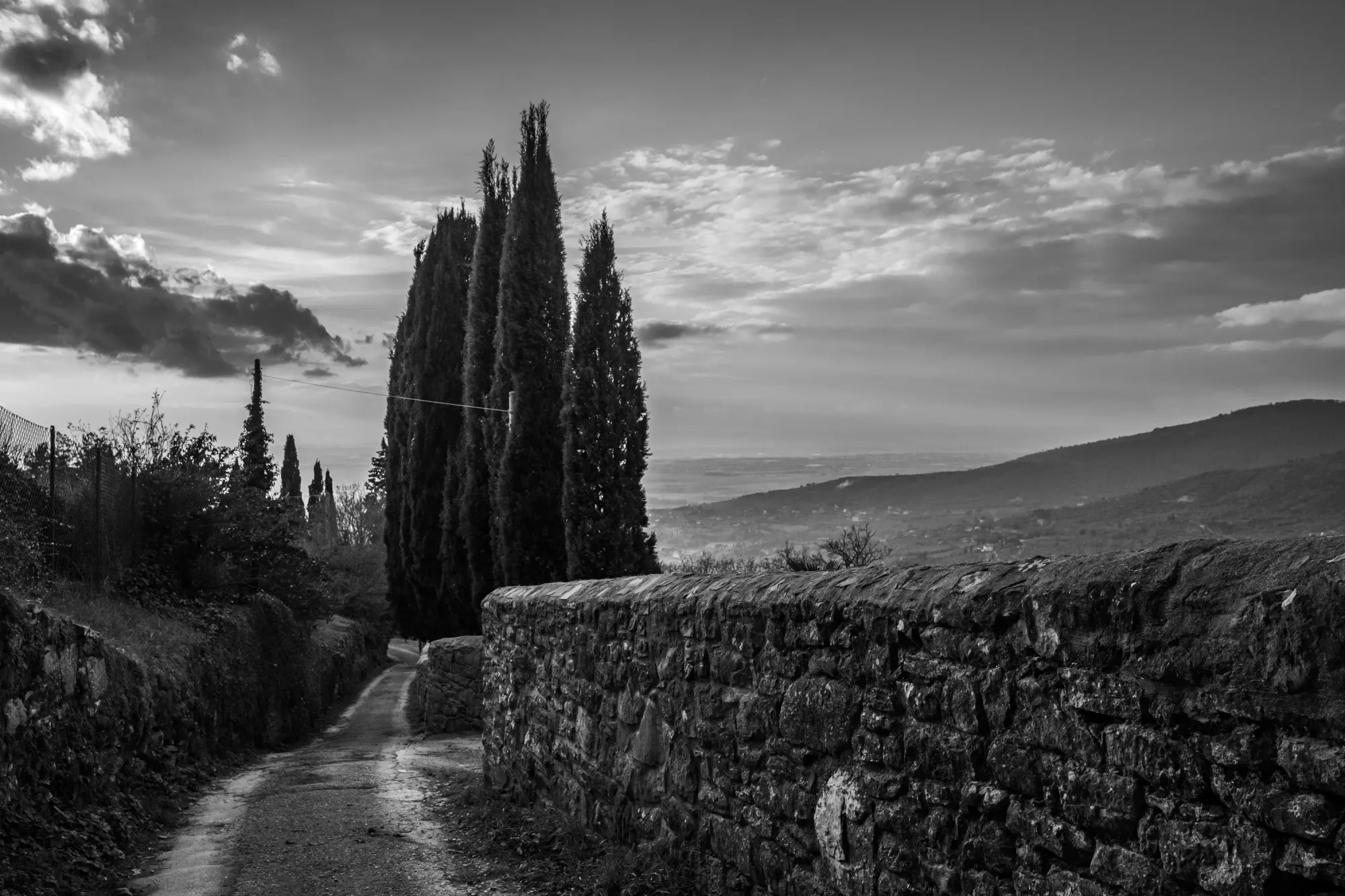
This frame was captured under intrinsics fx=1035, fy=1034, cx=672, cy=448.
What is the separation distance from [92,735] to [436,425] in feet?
65.7

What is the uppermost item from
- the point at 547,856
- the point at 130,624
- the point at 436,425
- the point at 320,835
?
the point at 436,425

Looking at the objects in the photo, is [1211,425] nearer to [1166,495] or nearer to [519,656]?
[1166,495]

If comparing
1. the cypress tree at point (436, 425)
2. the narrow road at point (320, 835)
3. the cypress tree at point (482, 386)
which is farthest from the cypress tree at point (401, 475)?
the narrow road at point (320, 835)

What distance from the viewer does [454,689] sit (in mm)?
18188

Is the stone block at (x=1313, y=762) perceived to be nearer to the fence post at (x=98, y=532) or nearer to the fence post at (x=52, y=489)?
the fence post at (x=52, y=489)

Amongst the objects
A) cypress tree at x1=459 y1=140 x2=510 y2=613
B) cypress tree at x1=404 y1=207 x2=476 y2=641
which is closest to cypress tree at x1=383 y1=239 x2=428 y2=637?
cypress tree at x1=404 y1=207 x2=476 y2=641

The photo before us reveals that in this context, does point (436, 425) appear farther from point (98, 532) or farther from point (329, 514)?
point (329, 514)

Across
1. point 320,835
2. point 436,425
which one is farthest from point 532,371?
point 320,835

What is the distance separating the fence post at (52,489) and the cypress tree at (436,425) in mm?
13702

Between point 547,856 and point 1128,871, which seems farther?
point 547,856

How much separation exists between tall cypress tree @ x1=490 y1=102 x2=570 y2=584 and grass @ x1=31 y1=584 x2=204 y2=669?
700cm

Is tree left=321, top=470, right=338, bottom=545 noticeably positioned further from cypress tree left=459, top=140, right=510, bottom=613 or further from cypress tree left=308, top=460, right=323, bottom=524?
cypress tree left=459, top=140, right=510, bottom=613

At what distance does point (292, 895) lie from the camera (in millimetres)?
6492

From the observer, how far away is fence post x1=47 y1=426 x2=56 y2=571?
41.8ft
